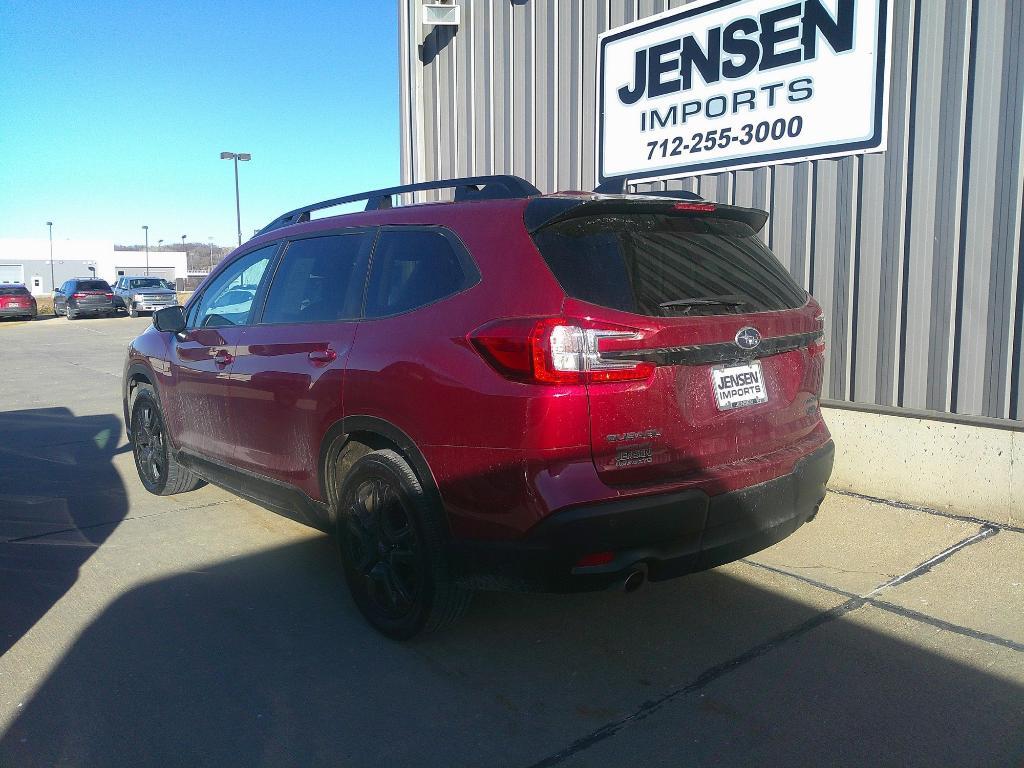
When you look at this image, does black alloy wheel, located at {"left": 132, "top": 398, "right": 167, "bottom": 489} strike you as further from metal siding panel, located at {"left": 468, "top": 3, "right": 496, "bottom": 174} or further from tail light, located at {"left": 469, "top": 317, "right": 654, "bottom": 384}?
metal siding panel, located at {"left": 468, "top": 3, "right": 496, "bottom": 174}

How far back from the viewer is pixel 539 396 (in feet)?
9.39

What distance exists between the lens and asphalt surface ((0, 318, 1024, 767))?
2.79 metres

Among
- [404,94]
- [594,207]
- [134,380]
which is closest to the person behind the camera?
[594,207]

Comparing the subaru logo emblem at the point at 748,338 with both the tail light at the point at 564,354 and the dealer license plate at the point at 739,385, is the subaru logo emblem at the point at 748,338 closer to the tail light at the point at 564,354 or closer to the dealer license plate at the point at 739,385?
the dealer license plate at the point at 739,385

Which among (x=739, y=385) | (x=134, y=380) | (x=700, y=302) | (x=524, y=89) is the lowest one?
(x=134, y=380)

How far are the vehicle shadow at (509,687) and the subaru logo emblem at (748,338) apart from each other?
1.24 m

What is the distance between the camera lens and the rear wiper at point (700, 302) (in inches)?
121

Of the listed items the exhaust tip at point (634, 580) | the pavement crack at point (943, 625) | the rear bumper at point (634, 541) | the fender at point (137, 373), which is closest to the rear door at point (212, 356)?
the fender at point (137, 373)

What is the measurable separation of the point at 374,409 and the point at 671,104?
4.24 m

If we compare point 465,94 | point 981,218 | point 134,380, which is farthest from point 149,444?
point 981,218

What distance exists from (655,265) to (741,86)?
3496 millimetres

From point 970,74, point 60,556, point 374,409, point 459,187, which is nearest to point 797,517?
point 374,409

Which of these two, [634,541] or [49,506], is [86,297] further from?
[634,541]

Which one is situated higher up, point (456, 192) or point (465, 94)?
point (465, 94)
